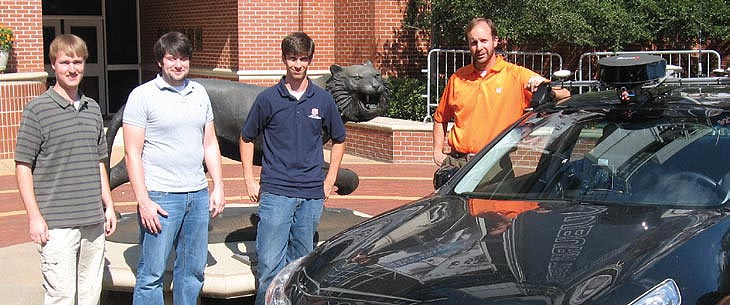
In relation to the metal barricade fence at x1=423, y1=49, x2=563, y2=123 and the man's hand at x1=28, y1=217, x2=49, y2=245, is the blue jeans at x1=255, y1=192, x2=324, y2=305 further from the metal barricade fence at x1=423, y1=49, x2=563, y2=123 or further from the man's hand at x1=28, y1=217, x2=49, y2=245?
the metal barricade fence at x1=423, y1=49, x2=563, y2=123

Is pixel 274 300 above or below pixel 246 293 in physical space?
above

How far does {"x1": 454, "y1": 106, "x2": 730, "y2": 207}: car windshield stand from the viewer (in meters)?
4.35

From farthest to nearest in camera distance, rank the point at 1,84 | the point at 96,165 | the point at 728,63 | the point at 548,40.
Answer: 1. the point at 728,63
2. the point at 548,40
3. the point at 1,84
4. the point at 96,165

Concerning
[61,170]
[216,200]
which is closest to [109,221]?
[61,170]

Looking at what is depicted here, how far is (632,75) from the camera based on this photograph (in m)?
4.74

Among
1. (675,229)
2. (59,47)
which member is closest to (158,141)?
(59,47)

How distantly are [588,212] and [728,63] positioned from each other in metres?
14.6

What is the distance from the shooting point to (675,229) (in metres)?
3.80

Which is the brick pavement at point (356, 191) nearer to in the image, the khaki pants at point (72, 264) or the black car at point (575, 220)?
the khaki pants at point (72, 264)

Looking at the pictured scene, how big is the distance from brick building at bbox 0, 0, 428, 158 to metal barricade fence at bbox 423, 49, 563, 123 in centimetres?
69

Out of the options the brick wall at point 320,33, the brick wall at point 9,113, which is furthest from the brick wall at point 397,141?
the brick wall at point 9,113

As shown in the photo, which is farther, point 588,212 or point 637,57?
point 637,57

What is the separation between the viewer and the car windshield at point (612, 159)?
14.3 ft

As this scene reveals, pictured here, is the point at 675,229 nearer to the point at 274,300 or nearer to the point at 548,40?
the point at 274,300
